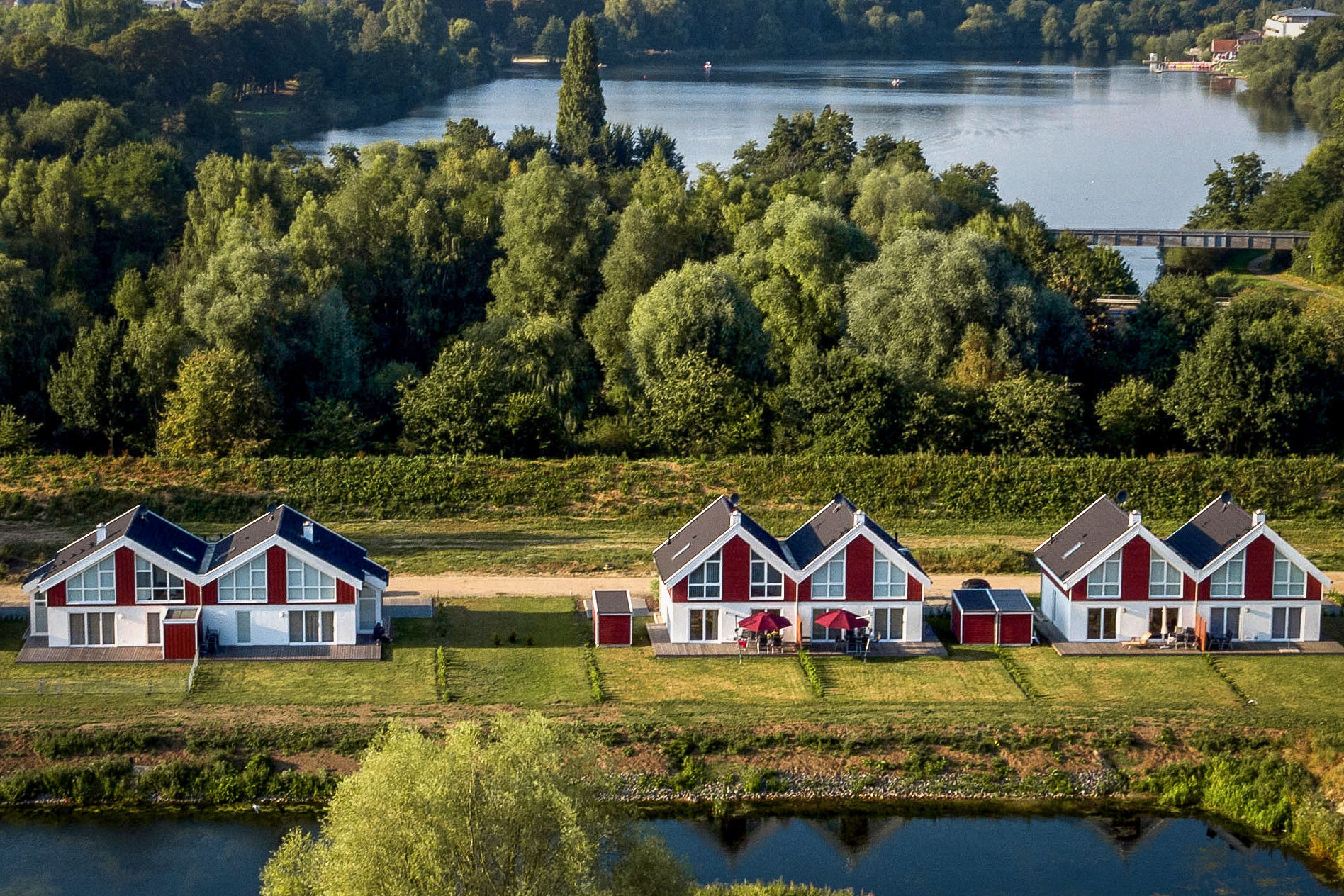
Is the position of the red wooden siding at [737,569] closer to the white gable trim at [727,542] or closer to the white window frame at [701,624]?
the white gable trim at [727,542]

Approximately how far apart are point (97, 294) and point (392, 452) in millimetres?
15820

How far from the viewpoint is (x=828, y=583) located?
33469mm

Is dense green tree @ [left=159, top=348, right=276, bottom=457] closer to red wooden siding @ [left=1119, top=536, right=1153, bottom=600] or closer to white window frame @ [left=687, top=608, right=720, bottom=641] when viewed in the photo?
white window frame @ [left=687, top=608, right=720, bottom=641]

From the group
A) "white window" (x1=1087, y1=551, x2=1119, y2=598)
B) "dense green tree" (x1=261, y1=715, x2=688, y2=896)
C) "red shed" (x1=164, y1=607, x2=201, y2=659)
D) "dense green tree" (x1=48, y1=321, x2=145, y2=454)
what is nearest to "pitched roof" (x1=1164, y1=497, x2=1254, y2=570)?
"white window" (x1=1087, y1=551, x2=1119, y2=598)

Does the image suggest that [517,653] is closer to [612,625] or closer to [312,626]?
[612,625]

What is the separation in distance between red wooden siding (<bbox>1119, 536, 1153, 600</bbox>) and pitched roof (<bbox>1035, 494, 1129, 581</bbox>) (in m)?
0.41

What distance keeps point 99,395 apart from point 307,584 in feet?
57.7

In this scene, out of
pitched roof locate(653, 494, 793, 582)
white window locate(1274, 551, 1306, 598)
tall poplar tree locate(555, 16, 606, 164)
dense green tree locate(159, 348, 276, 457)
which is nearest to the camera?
pitched roof locate(653, 494, 793, 582)

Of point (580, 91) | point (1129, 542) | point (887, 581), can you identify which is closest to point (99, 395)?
point (887, 581)

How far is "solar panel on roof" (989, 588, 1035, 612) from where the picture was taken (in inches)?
1331

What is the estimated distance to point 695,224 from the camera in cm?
5903

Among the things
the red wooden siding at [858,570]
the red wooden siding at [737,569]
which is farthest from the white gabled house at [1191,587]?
the red wooden siding at [737,569]

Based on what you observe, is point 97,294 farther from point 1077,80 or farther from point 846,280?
point 1077,80

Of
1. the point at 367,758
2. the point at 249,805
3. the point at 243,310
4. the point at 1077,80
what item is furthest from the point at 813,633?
the point at 1077,80
